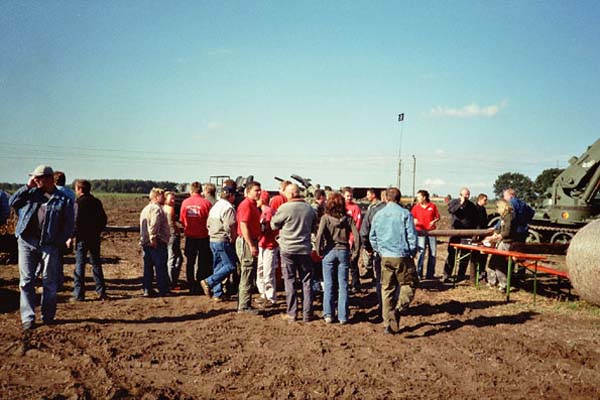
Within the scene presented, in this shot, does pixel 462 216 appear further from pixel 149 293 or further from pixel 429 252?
pixel 149 293

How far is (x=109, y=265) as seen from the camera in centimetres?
1175

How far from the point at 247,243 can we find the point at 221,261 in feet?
3.21

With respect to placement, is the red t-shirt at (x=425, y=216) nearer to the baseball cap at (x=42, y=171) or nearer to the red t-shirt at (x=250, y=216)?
the red t-shirt at (x=250, y=216)

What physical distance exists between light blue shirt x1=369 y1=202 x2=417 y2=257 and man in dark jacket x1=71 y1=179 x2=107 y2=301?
4.79 m

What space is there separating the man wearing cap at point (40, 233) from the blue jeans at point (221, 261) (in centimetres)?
230

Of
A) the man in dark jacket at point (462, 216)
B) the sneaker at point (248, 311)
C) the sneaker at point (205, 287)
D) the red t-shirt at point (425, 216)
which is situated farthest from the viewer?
the man in dark jacket at point (462, 216)

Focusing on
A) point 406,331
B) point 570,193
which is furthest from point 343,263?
point 570,193

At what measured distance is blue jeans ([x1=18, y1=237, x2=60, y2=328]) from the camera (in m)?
6.05

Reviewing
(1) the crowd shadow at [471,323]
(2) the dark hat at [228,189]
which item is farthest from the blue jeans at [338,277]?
(2) the dark hat at [228,189]

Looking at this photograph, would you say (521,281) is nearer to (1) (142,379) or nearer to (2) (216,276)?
(2) (216,276)

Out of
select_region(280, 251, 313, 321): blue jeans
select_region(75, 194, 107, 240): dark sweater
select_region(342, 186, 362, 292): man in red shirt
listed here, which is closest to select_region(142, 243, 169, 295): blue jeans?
select_region(75, 194, 107, 240): dark sweater

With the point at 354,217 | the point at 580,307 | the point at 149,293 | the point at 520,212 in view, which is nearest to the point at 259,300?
the point at 149,293

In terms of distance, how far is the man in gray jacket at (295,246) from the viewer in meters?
6.80

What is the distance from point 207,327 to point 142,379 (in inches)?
72.9
